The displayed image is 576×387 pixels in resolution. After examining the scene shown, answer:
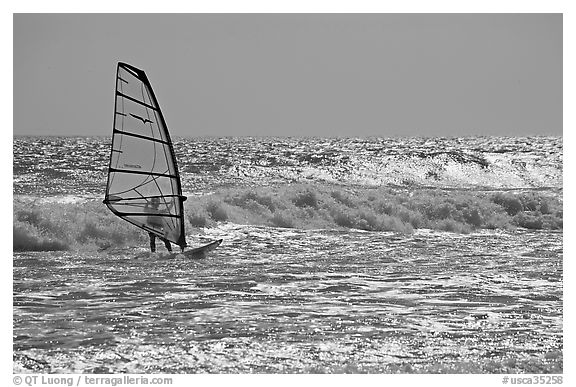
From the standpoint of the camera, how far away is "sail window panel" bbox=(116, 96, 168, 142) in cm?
Answer: 913

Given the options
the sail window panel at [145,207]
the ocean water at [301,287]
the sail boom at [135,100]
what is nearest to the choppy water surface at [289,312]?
the ocean water at [301,287]

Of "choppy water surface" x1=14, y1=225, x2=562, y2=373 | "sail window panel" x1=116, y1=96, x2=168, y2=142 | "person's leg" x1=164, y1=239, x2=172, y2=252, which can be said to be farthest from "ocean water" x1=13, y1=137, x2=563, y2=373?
"sail window panel" x1=116, y1=96, x2=168, y2=142

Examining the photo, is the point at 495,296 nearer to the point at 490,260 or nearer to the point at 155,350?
the point at 490,260

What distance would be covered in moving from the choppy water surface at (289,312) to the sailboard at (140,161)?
70 centimetres

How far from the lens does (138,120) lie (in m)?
9.30

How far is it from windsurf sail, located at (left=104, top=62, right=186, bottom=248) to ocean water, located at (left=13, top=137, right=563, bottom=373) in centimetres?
63

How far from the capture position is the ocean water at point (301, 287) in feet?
19.0

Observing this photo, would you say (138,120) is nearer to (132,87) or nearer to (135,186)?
(132,87)

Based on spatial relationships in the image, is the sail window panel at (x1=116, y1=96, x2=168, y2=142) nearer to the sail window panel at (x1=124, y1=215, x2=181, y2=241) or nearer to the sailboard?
the sailboard

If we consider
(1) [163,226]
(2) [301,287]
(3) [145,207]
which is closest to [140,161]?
(3) [145,207]
